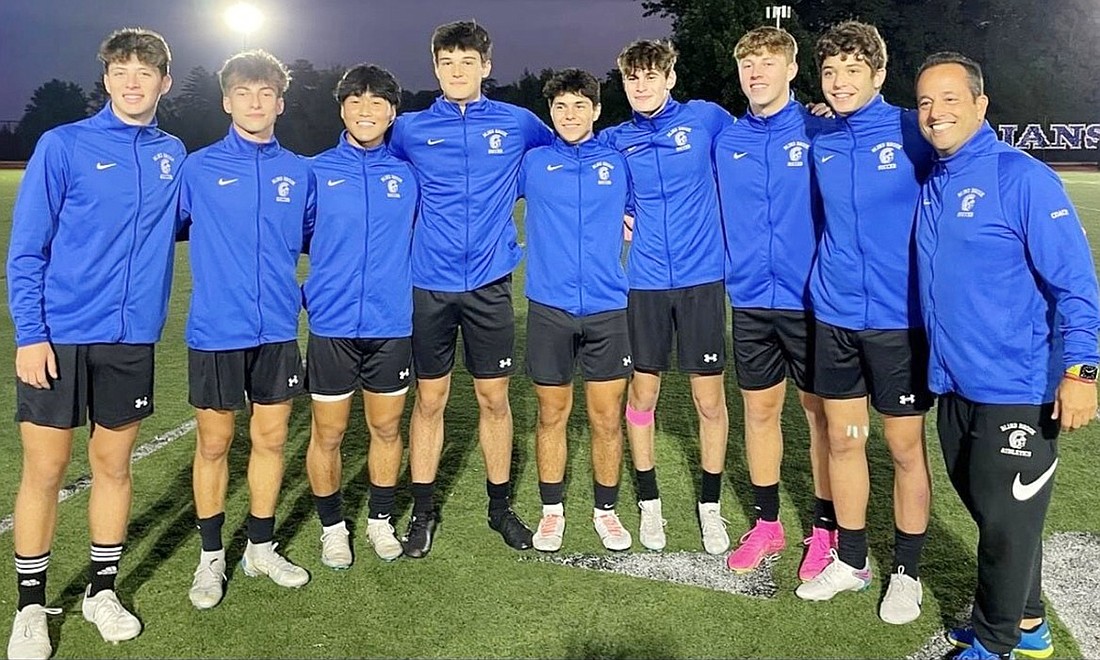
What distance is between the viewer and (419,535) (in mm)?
4125

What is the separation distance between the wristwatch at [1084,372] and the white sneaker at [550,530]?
2.21 meters

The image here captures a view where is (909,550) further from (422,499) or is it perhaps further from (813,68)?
(813,68)

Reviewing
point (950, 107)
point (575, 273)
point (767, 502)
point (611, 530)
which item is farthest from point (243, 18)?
point (950, 107)

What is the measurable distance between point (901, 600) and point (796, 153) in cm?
179

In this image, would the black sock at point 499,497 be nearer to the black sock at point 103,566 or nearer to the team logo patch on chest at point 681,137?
the black sock at point 103,566

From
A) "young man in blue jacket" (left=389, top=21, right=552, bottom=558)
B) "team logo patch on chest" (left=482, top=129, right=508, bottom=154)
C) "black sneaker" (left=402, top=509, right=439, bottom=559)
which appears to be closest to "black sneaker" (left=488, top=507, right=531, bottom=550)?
"young man in blue jacket" (left=389, top=21, right=552, bottom=558)

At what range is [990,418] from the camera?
2896 mm

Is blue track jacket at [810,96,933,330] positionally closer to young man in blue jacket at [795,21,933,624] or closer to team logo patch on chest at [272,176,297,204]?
young man in blue jacket at [795,21,933,624]

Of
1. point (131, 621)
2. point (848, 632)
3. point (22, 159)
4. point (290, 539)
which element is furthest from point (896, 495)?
point (22, 159)

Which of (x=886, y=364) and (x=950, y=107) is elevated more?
(x=950, y=107)

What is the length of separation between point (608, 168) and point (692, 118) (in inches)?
17.4

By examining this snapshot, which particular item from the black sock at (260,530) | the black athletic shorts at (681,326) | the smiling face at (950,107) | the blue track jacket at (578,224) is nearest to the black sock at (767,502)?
the black athletic shorts at (681,326)

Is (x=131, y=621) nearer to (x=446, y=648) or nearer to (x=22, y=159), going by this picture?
(x=446, y=648)

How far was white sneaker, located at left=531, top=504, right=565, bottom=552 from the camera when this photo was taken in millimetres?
4113
